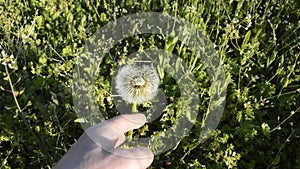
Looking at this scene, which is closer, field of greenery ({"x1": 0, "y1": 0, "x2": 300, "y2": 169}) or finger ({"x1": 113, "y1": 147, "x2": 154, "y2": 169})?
finger ({"x1": 113, "y1": 147, "x2": 154, "y2": 169})

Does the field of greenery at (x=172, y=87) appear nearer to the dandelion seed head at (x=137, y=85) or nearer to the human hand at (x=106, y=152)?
the dandelion seed head at (x=137, y=85)

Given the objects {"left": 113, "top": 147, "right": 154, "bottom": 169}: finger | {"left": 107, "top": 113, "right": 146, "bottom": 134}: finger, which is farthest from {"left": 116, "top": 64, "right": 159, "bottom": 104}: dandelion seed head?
{"left": 113, "top": 147, "right": 154, "bottom": 169}: finger

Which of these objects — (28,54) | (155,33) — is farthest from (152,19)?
(28,54)

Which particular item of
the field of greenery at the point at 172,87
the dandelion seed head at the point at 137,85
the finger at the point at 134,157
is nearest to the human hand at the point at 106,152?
the finger at the point at 134,157

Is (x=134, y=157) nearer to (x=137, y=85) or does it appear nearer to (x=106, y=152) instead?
(x=106, y=152)

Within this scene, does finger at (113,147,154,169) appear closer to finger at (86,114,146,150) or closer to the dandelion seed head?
finger at (86,114,146,150)

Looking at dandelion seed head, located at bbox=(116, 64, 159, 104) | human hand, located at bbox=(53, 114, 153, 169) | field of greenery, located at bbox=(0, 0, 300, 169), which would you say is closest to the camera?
human hand, located at bbox=(53, 114, 153, 169)

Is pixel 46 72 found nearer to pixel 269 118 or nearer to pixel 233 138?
pixel 233 138
